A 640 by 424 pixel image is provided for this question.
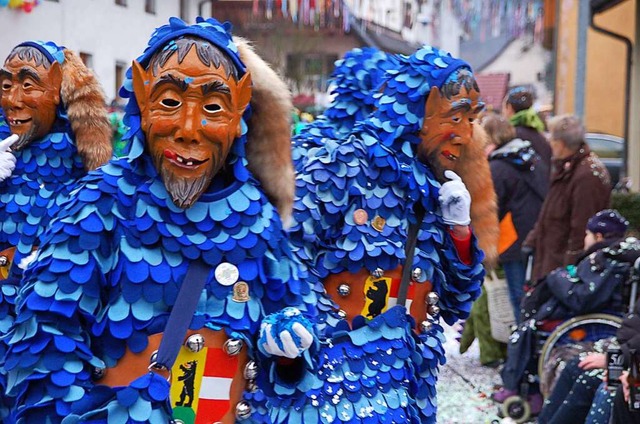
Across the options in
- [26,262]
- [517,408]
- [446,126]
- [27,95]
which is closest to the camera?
[26,262]

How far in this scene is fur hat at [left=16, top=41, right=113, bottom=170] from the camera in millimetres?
5234

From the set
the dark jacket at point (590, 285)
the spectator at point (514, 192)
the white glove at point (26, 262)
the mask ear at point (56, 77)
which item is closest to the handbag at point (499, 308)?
the spectator at point (514, 192)

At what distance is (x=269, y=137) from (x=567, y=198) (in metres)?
5.26

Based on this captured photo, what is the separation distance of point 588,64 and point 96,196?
60.9ft

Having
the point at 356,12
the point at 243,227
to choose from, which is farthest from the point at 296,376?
the point at 356,12

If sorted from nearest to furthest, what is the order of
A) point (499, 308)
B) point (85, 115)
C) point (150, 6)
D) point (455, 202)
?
point (455, 202) → point (85, 115) → point (499, 308) → point (150, 6)

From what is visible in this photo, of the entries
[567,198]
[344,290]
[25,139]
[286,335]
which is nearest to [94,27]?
[567,198]

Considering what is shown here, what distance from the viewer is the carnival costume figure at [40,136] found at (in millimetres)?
4898

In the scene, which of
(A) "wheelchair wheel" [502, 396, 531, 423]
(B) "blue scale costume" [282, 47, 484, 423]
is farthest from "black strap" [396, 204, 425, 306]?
(A) "wheelchair wheel" [502, 396, 531, 423]

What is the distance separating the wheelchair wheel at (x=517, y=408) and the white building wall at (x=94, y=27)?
26.5 ft

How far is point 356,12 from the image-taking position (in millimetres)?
40344

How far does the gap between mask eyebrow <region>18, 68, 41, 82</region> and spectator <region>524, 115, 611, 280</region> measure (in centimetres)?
432

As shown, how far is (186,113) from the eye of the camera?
121 inches

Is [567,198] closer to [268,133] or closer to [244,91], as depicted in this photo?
[268,133]
